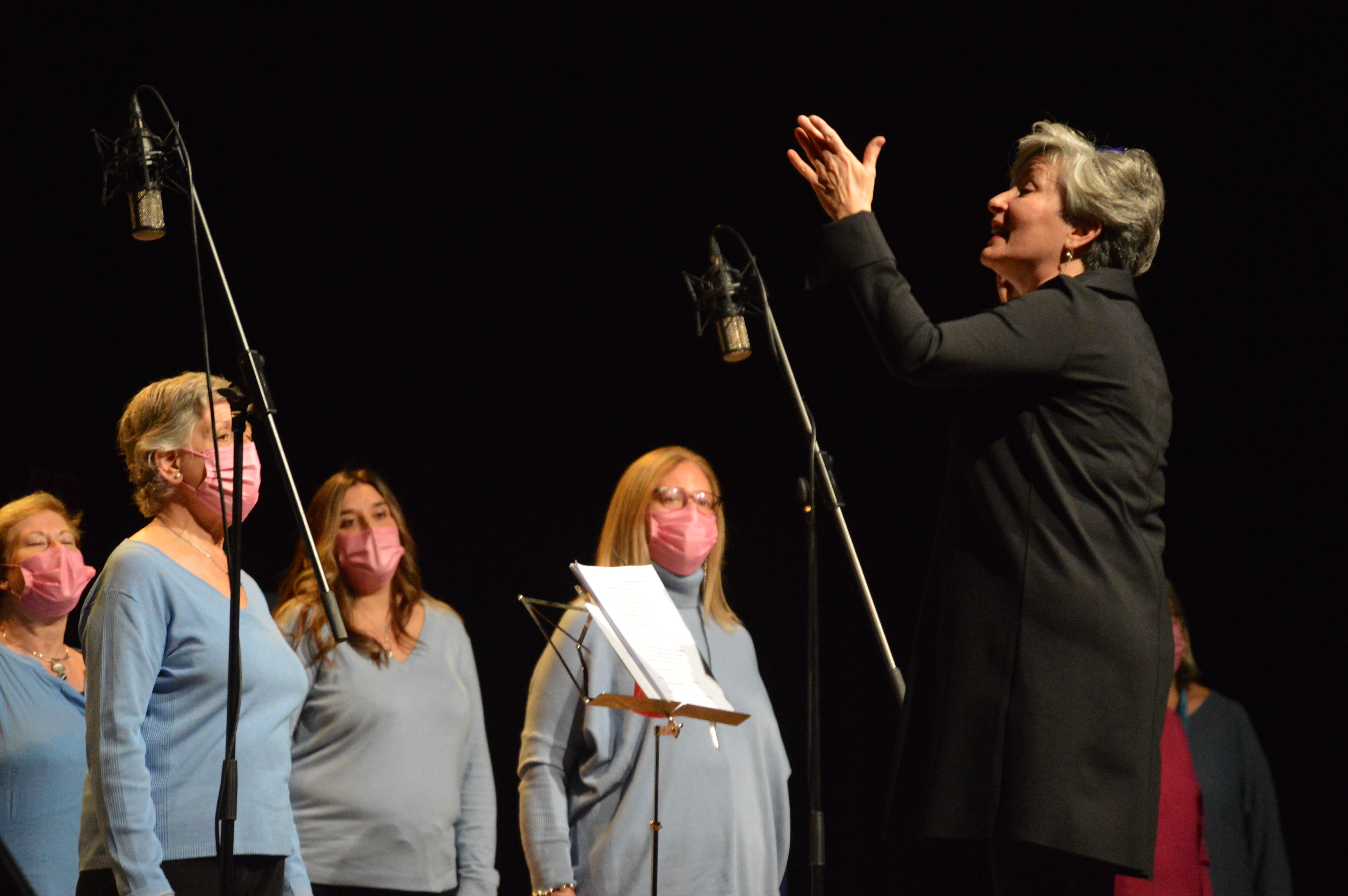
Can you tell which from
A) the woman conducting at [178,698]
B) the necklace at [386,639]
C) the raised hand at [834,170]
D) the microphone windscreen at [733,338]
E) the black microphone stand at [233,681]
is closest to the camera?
the raised hand at [834,170]

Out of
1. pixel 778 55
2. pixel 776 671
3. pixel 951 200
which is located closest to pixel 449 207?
pixel 778 55

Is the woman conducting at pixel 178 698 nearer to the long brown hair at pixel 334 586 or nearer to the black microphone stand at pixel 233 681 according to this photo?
the black microphone stand at pixel 233 681

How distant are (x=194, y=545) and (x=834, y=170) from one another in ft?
5.01

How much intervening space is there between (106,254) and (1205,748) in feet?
12.9

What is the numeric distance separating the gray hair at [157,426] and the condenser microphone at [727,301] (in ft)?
3.69

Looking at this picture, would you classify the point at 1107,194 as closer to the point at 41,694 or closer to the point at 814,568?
the point at 814,568

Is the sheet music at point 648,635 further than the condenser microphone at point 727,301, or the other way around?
the condenser microphone at point 727,301

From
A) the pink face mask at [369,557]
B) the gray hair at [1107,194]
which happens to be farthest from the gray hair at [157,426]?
the gray hair at [1107,194]

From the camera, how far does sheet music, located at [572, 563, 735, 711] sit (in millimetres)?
2633

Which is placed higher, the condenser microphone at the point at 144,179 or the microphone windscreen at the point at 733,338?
the condenser microphone at the point at 144,179

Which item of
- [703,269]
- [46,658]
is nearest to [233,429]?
[46,658]

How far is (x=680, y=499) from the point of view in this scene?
369 centimetres

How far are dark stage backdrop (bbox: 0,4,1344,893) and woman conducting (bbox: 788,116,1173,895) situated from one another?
293 cm

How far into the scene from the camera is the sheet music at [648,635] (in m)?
2.63
